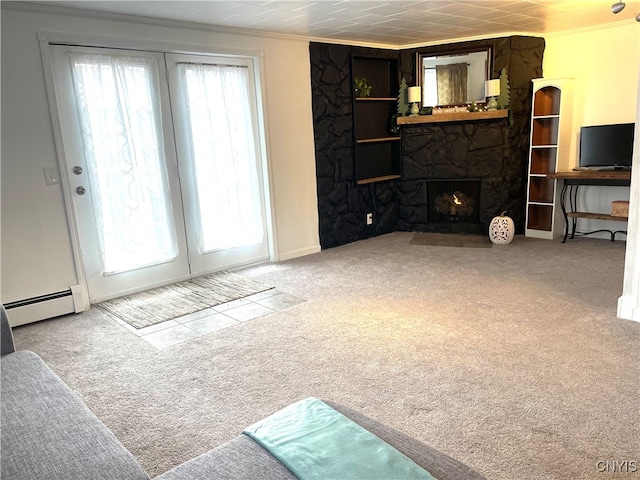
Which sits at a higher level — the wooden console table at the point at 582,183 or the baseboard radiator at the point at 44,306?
the wooden console table at the point at 582,183

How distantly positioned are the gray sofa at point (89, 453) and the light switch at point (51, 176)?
233 cm

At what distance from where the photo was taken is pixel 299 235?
5.16 metres

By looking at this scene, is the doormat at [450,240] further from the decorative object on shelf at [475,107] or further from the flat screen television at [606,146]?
the decorative object on shelf at [475,107]

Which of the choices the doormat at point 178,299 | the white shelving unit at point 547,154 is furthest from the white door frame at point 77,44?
the white shelving unit at point 547,154

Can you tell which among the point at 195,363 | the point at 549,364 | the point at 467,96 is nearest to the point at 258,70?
the point at 467,96

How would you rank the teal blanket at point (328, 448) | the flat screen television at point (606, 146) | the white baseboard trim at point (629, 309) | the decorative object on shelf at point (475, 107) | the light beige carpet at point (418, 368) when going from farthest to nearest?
the decorative object on shelf at point (475, 107), the flat screen television at point (606, 146), the white baseboard trim at point (629, 309), the light beige carpet at point (418, 368), the teal blanket at point (328, 448)

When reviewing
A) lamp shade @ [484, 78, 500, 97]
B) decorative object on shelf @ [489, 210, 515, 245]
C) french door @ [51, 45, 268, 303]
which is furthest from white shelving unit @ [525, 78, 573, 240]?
french door @ [51, 45, 268, 303]

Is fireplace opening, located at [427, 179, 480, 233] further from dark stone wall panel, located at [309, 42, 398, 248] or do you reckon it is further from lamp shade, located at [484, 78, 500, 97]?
lamp shade, located at [484, 78, 500, 97]

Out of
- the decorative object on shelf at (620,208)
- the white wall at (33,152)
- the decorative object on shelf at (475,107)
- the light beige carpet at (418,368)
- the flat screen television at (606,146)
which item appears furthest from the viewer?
the decorative object on shelf at (475,107)

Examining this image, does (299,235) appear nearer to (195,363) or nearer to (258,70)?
(258,70)

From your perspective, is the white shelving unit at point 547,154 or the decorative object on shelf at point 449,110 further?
the decorative object on shelf at point 449,110

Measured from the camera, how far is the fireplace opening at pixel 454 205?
571 centimetres

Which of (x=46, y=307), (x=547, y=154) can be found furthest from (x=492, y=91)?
(x=46, y=307)

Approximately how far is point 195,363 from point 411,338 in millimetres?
1326
